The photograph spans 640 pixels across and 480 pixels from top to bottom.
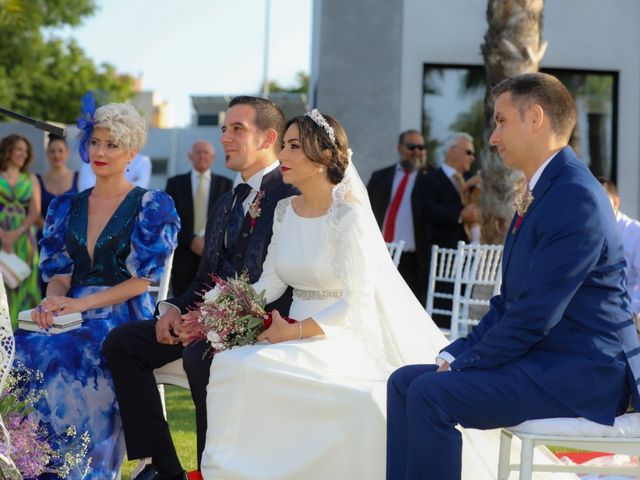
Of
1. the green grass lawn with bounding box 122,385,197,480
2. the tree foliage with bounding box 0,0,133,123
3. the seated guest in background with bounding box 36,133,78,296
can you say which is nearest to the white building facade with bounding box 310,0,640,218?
the seated guest in background with bounding box 36,133,78,296

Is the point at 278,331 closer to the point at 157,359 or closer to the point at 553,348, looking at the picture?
the point at 157,359

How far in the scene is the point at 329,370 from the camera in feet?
14.6

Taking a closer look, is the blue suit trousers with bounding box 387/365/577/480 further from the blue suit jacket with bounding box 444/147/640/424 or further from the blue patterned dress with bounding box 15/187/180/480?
the blue patterned dress with bounding box 15/187/180/480

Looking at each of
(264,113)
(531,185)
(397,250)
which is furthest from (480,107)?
(531,185)

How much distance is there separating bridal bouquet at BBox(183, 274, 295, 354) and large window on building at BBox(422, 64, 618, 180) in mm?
8372

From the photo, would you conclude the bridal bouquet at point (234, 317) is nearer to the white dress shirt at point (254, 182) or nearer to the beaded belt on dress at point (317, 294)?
the beaded belt on dress at point (317, 294)

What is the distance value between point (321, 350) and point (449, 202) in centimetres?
540

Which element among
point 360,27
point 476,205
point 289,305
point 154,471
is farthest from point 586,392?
point 360,27

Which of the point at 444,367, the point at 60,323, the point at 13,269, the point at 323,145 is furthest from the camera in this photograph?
the point at 13,269

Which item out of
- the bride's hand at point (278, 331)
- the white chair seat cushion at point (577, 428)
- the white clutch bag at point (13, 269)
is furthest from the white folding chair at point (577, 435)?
the white clutch bag at point (13, 269)

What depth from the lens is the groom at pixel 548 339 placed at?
3.60 metres

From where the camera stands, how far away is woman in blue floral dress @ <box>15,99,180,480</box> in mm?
5164

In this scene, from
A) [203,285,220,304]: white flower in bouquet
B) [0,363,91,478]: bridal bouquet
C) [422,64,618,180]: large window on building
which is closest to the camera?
[0,363,91,478]: bridal bouquet

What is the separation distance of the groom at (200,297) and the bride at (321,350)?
A: 0.22 meters
